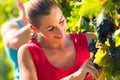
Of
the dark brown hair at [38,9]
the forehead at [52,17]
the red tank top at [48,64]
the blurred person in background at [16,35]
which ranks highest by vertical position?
the dark brown hair at [38,9]

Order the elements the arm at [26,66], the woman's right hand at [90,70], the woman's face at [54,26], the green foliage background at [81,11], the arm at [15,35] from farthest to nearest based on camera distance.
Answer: the arm at [15,35] → the arm at [26,66] → the woman's face at [54,26] → the woman's right hand at [90,70] → the green foliage background at [81,11]

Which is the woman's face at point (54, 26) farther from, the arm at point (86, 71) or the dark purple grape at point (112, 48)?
the dark purple grape at point (112, 48)

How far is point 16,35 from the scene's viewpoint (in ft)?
13.0

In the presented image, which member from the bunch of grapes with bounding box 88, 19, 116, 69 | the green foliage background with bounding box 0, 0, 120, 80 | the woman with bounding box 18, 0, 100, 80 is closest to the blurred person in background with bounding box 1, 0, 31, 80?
the green foliage background with bounding box 0, 0, 120, 80

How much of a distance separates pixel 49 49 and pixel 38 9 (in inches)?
10.0

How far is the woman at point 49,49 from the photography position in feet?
9.87

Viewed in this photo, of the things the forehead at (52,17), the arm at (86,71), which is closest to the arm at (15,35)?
the forehead at (52,17)

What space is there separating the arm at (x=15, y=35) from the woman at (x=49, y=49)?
68 cm

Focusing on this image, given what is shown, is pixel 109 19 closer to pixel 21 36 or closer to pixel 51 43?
pixel 51 43

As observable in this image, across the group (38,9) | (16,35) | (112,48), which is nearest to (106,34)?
(112,48)

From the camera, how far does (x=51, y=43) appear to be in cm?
312

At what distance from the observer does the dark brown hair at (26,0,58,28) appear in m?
3.05

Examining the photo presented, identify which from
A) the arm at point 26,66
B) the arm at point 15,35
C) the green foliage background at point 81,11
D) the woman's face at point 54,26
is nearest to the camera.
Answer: the green foliage background at point 81,11

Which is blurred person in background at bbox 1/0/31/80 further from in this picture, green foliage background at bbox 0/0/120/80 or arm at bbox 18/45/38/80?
arm at bbox 18/45/38/80
